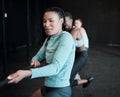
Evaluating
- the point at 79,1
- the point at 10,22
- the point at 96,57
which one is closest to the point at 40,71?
the point at 96,57

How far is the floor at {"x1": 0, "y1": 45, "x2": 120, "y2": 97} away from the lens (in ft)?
14.7

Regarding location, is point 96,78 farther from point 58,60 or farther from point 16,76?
point 16,76

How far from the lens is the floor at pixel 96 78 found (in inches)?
176

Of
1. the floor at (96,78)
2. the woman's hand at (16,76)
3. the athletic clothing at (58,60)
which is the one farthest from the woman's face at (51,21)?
the floor at (96,78)

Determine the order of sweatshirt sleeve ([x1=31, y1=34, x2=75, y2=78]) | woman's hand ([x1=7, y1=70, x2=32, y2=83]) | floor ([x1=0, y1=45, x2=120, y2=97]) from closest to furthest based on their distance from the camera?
woman's hand ([x1=7, y1=70, x2=32, y2=83])
sweatshirt sleeve ([x1=31, y1=34, x2=75, y2=78])
floor ([x1=0, y1=45, x2=120, y2=97])

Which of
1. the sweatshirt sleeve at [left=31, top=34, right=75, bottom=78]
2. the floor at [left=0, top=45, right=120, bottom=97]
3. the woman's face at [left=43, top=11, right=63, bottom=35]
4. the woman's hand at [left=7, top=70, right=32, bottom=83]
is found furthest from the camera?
the floor at [left=0, top=45, right=120, bottom=97]

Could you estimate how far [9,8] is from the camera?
8461 millimetres

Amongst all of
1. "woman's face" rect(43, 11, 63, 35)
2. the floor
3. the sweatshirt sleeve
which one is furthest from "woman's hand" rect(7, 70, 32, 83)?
the floor

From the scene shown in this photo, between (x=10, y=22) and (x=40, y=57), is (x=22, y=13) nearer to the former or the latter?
(x=10, y=22)

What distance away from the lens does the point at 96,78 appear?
5516 mm

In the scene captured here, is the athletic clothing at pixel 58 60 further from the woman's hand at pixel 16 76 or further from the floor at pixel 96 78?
the floor at pixel 96 78

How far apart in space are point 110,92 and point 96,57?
3648mm

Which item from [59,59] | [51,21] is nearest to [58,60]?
[59,59]

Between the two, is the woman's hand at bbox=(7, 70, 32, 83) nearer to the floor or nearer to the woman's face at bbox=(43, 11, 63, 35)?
the woman's face at bbox=(43, 11, 63, 35)
